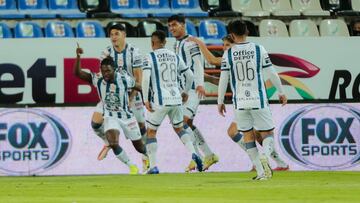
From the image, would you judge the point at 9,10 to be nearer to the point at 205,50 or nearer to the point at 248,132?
the point at 205,50

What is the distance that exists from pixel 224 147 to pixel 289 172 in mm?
1341

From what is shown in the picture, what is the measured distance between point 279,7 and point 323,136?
245 inches

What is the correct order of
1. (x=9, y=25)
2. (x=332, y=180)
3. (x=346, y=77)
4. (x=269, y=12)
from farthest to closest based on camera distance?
(x=269, y=12) → (x=9, y=25) → (x=346, y=77) → (x=332, y=180)

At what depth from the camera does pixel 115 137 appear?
55.3 ft

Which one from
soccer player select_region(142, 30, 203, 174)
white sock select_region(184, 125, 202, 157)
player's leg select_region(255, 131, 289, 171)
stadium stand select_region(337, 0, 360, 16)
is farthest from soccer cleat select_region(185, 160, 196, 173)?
stadium stand select_region(337, 0, 360, 16)

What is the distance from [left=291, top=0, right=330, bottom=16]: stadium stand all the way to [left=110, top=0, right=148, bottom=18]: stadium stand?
3509 millimetres

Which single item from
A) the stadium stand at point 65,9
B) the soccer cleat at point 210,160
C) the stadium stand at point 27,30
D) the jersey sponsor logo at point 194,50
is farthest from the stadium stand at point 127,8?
the soccer cleat at point 210,160

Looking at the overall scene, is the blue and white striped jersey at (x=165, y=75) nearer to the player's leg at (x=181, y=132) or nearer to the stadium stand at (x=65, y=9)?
the player's leg at (x=181, y=132)

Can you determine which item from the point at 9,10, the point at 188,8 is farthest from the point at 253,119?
the point at 188,8

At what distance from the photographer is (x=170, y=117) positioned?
17.3 meters

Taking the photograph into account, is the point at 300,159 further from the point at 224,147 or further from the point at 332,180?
the point at 332,180

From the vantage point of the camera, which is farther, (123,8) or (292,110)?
(123,8)

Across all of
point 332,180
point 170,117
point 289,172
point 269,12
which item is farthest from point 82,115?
point 269,12

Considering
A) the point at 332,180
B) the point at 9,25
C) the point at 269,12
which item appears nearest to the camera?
the point at 332,180
